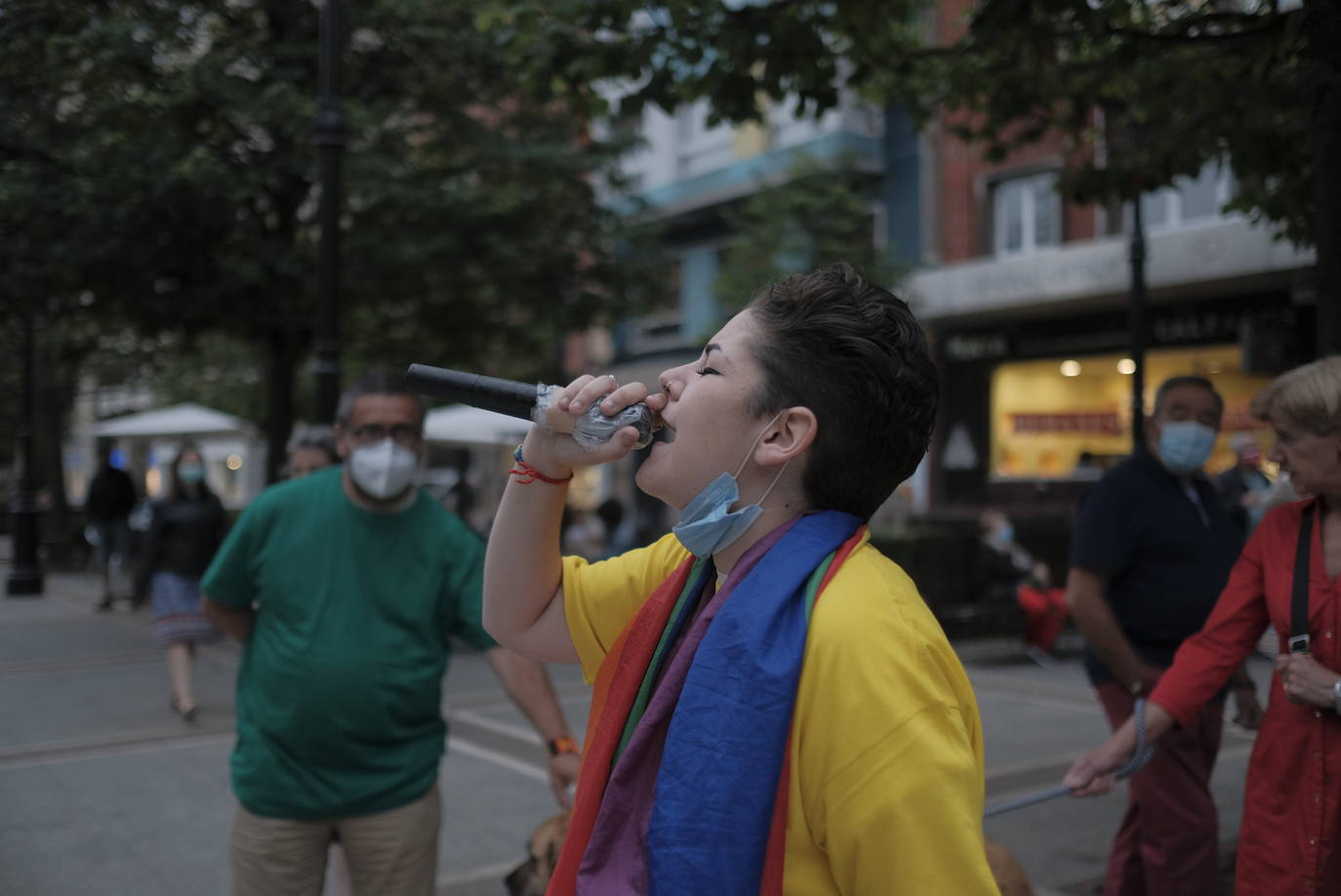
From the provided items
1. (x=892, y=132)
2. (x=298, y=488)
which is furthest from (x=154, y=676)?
(x=892, y=132)

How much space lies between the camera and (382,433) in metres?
3.50

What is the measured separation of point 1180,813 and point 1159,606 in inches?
26.1

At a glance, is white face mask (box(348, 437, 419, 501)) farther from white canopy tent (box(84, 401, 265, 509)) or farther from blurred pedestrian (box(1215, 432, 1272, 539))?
blurred pedestrian (box(1215, 432, 1272, 539))

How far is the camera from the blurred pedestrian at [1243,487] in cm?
1091

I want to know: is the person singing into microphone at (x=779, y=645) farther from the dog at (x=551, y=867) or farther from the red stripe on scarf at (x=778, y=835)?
the dog at (x=551, y=867)

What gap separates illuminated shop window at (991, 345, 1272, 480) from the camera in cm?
1752

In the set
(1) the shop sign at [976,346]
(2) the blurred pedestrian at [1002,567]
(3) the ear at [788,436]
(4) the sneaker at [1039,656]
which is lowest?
(4) the sneaker at [1039,656]

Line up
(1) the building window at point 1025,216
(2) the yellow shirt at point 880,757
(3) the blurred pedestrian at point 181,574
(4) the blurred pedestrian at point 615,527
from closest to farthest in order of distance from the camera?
(2) the yellow shirt at point 880,757, (3) the blurred pedestrian at point 181,574, (4) the blurred pedestrian at point 615,527, (1) the building window at point 1025,216

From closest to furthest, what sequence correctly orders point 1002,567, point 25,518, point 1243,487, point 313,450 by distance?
point 313,450, point 1243,487, point 1002,567, point 25,518

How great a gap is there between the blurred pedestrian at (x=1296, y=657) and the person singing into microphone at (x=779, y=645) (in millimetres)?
1577

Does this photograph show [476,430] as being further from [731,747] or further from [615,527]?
[731,747]

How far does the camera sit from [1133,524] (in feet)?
13.4

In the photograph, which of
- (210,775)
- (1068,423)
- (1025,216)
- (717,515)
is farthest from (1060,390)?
(717,515)

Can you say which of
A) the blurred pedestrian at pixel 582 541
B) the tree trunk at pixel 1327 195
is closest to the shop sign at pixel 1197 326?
the blurred pedestrian at pixel 582 541
